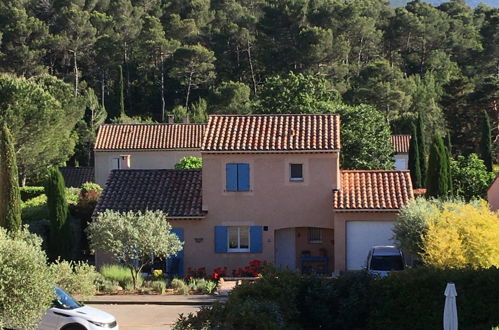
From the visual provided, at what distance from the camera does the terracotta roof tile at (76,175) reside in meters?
70.6

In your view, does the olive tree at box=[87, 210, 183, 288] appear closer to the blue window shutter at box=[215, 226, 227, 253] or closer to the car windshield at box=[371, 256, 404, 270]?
the blue window shutter at box=[215, 226, 227, 253]

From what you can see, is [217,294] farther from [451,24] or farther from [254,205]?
[451,24]

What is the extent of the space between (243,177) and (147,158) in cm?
2939

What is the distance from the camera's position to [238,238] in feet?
119

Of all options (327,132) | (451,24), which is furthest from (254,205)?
(451,24)

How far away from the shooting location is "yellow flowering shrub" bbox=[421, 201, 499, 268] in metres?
27.4

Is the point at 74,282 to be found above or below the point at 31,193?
below

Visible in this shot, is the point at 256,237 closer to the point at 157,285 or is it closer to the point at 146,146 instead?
the point at 157,285

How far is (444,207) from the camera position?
102ft

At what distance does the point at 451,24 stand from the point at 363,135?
6027 cm

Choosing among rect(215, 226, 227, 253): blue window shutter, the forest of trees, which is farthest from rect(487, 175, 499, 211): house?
the forest of trees

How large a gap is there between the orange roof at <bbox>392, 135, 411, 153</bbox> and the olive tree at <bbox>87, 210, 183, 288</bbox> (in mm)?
43025

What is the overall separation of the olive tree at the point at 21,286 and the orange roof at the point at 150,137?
45.9 meters

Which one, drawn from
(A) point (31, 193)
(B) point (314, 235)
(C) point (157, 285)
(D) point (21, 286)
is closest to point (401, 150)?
(A) point (31, 193)
